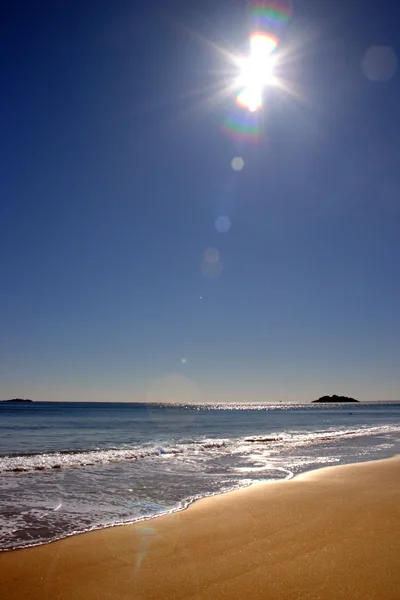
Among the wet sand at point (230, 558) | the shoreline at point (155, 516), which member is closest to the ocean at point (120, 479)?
the shoreline at point (155, 516)

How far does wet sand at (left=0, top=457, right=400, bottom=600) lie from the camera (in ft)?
17.2

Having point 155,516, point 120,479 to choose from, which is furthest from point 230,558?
point 120,479

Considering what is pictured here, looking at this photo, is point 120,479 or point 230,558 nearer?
point 230,558

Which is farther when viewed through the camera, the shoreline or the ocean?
the ocean

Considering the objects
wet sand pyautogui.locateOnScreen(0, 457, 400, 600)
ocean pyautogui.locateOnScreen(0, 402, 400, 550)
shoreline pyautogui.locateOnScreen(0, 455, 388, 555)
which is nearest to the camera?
wet sand pyautogui.locateOnScreen(0, 457, 400, 600)

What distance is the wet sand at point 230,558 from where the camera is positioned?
5238mm

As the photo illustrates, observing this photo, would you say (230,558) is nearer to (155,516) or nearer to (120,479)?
(155,516)

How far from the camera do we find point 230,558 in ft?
20.8

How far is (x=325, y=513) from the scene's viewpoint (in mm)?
9148

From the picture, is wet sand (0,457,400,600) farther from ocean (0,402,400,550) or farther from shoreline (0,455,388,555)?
ocean (0,402,400,550)

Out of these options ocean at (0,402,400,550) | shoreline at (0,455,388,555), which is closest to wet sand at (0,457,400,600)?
shoreline at (0,455,388,555)

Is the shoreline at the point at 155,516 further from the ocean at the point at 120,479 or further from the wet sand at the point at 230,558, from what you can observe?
the wet sand at the point at 230,558

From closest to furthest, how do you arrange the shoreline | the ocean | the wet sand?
1. the wet sand
2. the shoreline
3. the ocean

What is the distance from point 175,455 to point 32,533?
14.6 meters
